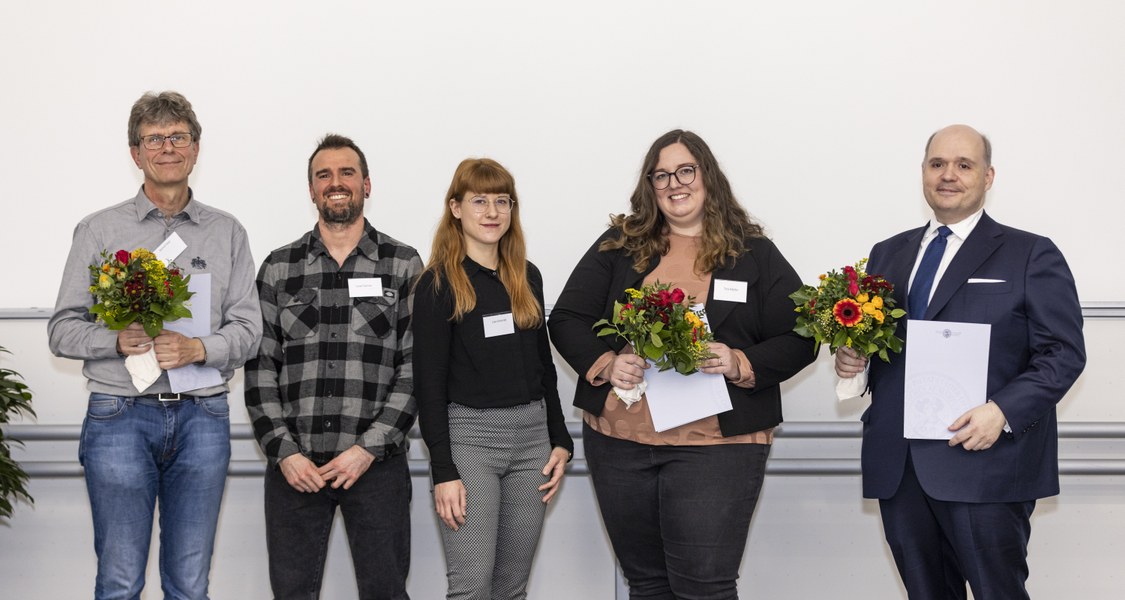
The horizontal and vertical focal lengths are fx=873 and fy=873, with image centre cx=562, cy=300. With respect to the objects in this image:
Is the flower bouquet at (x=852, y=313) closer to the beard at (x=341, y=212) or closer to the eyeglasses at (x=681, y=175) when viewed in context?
the eyeglasses at (x=681, y=175)

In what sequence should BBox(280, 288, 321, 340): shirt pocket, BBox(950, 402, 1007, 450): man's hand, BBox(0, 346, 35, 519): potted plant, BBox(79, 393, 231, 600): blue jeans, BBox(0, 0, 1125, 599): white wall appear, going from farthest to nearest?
BBox(0, 0, 1125, 599): white wall, BBox(0, 346, 35, 519): potted plant, BBox(280, 288, 321, 340): shirt pocket, BBox(79, 393, 231, 600): blue jeans, BBox(950, 402, 1007, 450): man's hand

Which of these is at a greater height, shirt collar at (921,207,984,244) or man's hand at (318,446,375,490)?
shirt collar at (921,207,984,244)

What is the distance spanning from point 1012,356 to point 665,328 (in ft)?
3.47

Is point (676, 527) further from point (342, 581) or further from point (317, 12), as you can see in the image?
point (317, 12)

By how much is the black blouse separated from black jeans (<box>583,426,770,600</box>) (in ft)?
1.23

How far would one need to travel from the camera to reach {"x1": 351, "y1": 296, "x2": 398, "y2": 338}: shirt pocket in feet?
9.86

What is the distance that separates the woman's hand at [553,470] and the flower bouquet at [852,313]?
914mm

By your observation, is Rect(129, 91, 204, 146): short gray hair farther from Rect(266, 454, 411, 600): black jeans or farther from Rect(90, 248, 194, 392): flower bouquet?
Rect(266, 454, 411, 600): black jeans

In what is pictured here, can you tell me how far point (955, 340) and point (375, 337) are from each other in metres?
1.86

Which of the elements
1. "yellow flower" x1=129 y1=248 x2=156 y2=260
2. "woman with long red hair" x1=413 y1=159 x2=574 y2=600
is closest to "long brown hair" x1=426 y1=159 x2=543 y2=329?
"woman with long red hair" x1=413 y1=159 x2=574 y2=600

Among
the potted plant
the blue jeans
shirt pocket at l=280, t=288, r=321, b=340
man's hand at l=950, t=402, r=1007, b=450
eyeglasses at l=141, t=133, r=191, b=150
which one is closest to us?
man's hand at l=950, t=402, r=1007, b=450

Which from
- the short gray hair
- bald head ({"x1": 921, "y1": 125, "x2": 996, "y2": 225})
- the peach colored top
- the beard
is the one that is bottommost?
the peach colored top

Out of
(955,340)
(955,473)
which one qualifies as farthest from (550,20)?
(955,473)

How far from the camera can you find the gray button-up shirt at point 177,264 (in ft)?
9.19
